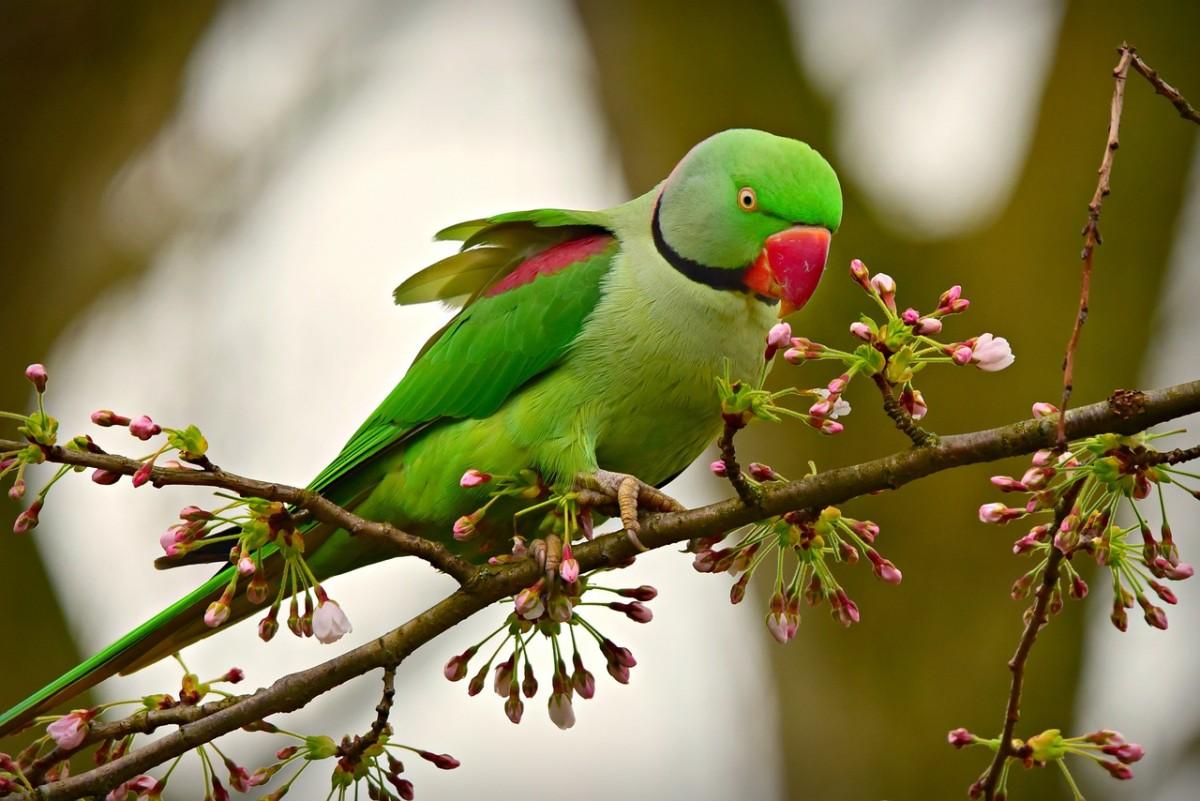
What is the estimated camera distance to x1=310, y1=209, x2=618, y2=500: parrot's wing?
3539 millimetres

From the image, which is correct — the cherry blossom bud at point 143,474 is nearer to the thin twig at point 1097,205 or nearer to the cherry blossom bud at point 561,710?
the cherry blossom bud at point 561,710

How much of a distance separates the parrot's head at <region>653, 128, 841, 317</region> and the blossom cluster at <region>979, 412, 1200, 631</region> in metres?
1.06

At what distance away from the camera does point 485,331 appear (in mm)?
3693

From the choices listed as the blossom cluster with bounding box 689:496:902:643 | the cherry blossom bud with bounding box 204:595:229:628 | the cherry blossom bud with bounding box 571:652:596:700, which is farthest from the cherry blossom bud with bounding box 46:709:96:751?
the blossom cluster with bounding box 689:496:902:643

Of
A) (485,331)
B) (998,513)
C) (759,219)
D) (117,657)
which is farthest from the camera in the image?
(485,331)

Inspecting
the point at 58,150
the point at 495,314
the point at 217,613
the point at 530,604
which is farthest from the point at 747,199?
the point at 58,150

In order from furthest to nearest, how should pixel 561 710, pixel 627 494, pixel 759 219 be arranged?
1. pixel 759 219
2. pixel 627 494
3. pixel 561 710

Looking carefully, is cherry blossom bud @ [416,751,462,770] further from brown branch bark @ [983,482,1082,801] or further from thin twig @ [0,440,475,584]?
brown branch bark @ [983,482,1082,801]

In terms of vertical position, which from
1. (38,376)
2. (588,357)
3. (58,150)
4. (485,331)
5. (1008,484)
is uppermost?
(58,150)

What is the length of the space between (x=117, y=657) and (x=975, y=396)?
3166 millimetres

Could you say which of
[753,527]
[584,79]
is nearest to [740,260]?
[753,527]

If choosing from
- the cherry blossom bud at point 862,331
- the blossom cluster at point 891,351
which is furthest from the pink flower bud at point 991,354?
the cherry blossom bud at point 862,331

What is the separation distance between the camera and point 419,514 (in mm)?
3570

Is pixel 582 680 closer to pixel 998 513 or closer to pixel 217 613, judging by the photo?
pixel 217 613
